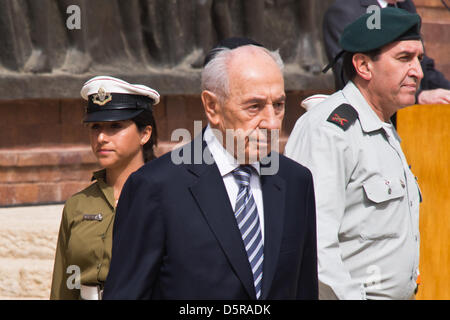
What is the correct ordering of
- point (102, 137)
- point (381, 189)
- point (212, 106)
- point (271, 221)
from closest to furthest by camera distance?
point (271, 221) → point (212, 106) → point (381, 189) → point (102, 137)

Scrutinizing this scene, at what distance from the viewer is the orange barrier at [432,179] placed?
441cm

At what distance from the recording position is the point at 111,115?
390 centimetres

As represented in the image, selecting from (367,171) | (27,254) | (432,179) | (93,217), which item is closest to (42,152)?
(27,254)

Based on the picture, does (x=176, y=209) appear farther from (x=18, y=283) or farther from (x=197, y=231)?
(x=18, y=283)

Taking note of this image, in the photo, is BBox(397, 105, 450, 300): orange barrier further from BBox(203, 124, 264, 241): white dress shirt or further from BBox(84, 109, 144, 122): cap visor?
BBox(203, 124, 264, 241): white dress shirt

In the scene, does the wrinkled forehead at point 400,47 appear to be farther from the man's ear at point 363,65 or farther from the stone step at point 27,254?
the stone step at point 27,254

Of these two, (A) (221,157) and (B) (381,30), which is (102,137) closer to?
(B) (381,30)

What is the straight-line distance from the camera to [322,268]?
119 inches

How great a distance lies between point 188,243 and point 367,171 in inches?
44.3

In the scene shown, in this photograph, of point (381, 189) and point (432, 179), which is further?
point (432, 179)

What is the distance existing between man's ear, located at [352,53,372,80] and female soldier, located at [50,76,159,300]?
108cm

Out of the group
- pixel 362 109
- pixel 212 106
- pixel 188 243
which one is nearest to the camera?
pixel 188 243

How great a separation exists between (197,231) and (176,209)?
0.09 m

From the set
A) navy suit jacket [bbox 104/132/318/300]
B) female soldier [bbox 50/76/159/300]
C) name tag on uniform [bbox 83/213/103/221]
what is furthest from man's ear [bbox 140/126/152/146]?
navy suit jacket [bbox 104/132/318/300]
